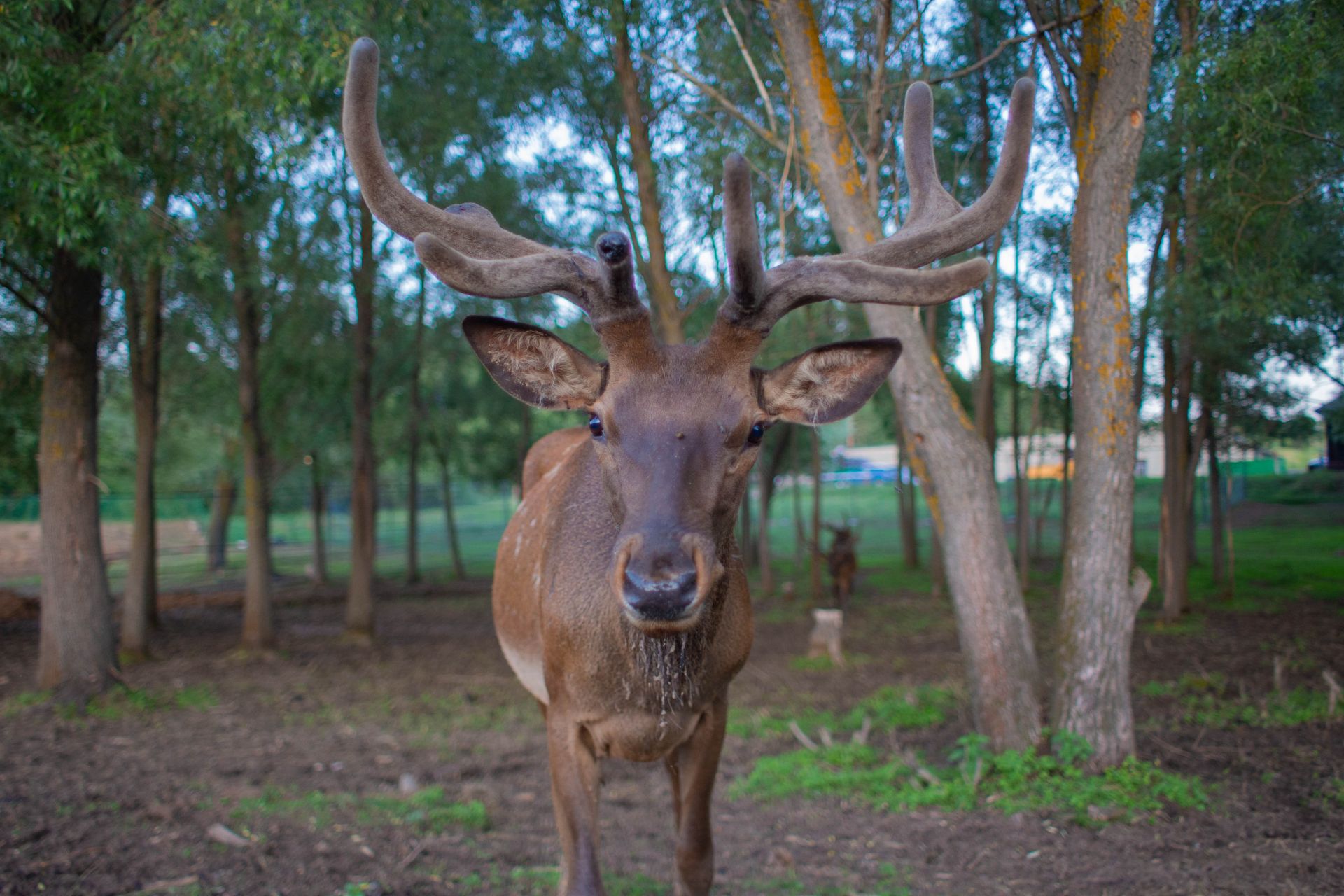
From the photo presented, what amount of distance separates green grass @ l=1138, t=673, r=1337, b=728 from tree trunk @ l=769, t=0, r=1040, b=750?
5.41 ft

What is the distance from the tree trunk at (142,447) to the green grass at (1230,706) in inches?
454

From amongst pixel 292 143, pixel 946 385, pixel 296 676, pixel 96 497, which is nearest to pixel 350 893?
pixel 946 385

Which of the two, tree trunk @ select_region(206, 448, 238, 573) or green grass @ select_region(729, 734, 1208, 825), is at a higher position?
tree trunk @ select_region(206, 448, 238, 573)

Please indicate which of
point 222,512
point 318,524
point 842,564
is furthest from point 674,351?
point 222,512

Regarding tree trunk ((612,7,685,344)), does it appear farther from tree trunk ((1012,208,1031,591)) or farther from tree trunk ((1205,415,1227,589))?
tree trunk ((1205,415,1227,589))

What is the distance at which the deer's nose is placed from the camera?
2.89 m

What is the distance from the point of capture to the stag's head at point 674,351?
A: 119 inches

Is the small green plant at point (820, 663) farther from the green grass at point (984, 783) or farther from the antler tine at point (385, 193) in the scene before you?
the antler tine at point (385, 193)

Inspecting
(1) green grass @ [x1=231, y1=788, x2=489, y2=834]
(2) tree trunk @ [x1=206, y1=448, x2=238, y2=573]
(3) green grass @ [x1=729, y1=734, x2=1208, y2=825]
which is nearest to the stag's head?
(1) green grass @ [x1=231, y1=788, x2=489, y2=834]

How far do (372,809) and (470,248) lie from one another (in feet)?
14.4

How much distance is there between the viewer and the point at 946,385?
718cm

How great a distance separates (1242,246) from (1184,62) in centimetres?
202

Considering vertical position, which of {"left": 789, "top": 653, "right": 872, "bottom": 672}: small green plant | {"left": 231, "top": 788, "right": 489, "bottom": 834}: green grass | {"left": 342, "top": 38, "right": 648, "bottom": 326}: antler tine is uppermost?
{"left": 342, "top": 38, "right": 648, "bottom": 326}: antler tine

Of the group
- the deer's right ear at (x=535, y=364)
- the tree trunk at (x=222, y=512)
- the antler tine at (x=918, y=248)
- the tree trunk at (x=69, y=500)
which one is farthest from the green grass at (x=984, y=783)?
the tree trunk at (x=222, y=512)
